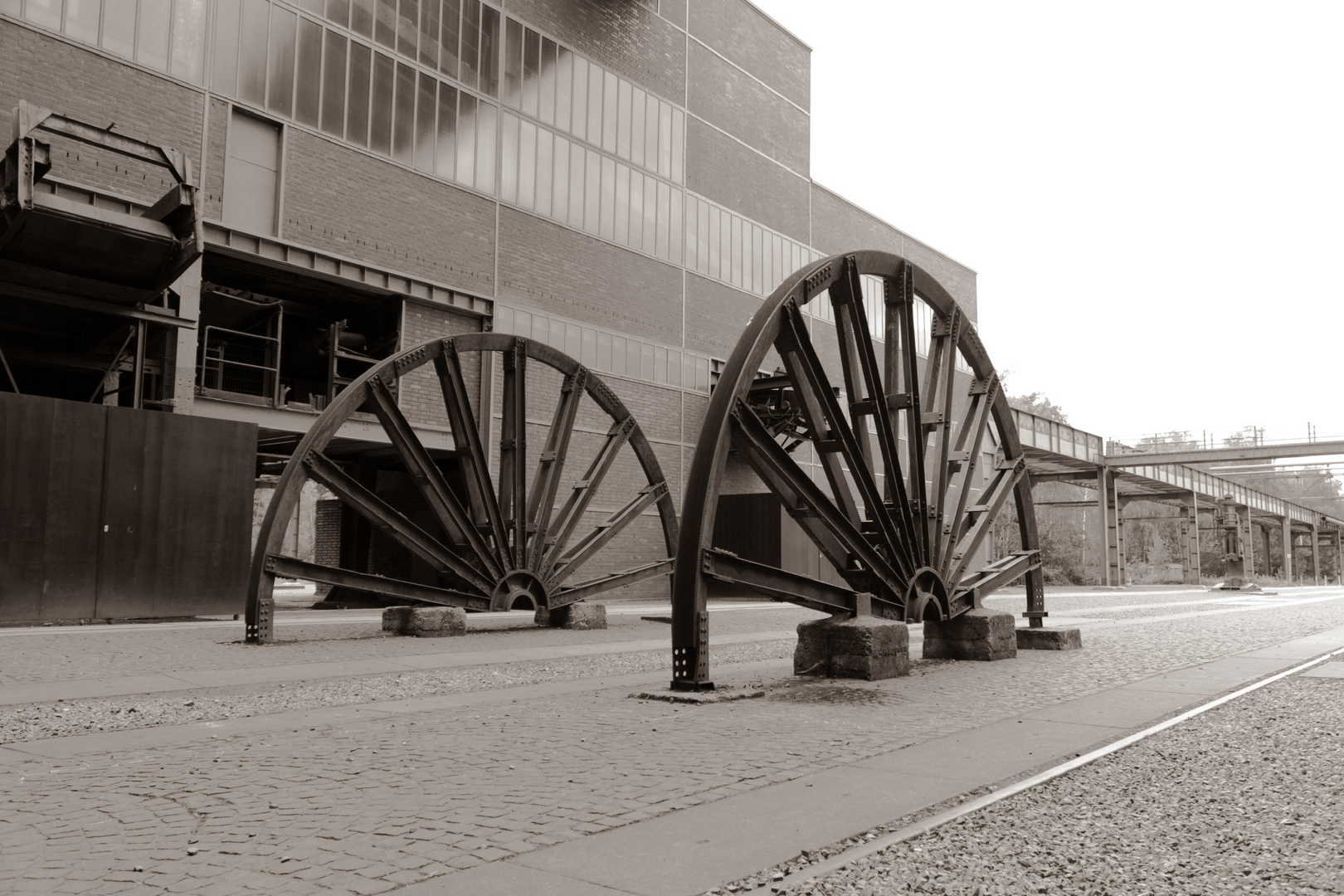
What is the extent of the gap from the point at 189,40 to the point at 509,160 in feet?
28.7

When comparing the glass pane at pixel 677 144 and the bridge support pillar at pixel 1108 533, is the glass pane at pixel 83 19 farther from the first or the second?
the bridge support pillar at pixel 1108 533

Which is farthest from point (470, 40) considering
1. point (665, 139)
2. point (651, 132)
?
point (665, 139)

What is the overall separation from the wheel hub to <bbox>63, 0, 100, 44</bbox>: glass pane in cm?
1289

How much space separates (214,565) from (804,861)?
1709 centimetres

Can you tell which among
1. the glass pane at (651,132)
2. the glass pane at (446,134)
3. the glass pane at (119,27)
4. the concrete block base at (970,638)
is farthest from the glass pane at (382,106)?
the concrete block base at (970,638)

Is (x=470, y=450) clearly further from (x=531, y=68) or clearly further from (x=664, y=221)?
(x=664, y=221)

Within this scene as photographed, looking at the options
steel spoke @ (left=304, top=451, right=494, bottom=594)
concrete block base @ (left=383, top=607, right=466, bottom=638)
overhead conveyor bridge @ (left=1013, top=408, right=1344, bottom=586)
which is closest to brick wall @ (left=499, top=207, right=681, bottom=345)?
steel spoke @ (left=304, top=451, right=494, bottom=594)

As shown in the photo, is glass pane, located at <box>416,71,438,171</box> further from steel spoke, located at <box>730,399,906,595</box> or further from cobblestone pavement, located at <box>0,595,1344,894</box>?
cobblestone pavement, located at <box>0,595,1344,894</box>

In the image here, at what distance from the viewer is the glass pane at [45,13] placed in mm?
18625

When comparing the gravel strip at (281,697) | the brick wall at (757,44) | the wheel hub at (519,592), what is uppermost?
the brick wall at (757,44)

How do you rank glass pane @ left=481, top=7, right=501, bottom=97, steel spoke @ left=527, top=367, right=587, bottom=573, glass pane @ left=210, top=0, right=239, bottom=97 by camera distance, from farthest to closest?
1. glass pane @ left=481, top=7, right=501, bottom=97
2. glass pane @ left=210, top=0, right=239, bottom=97
3. steel spoke @ left=527, top=367, right=587, bottom=573

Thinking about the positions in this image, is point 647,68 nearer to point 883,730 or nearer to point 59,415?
point 59,415

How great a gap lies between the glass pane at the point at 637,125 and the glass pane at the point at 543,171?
369cm

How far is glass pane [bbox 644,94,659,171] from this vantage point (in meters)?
32.4
